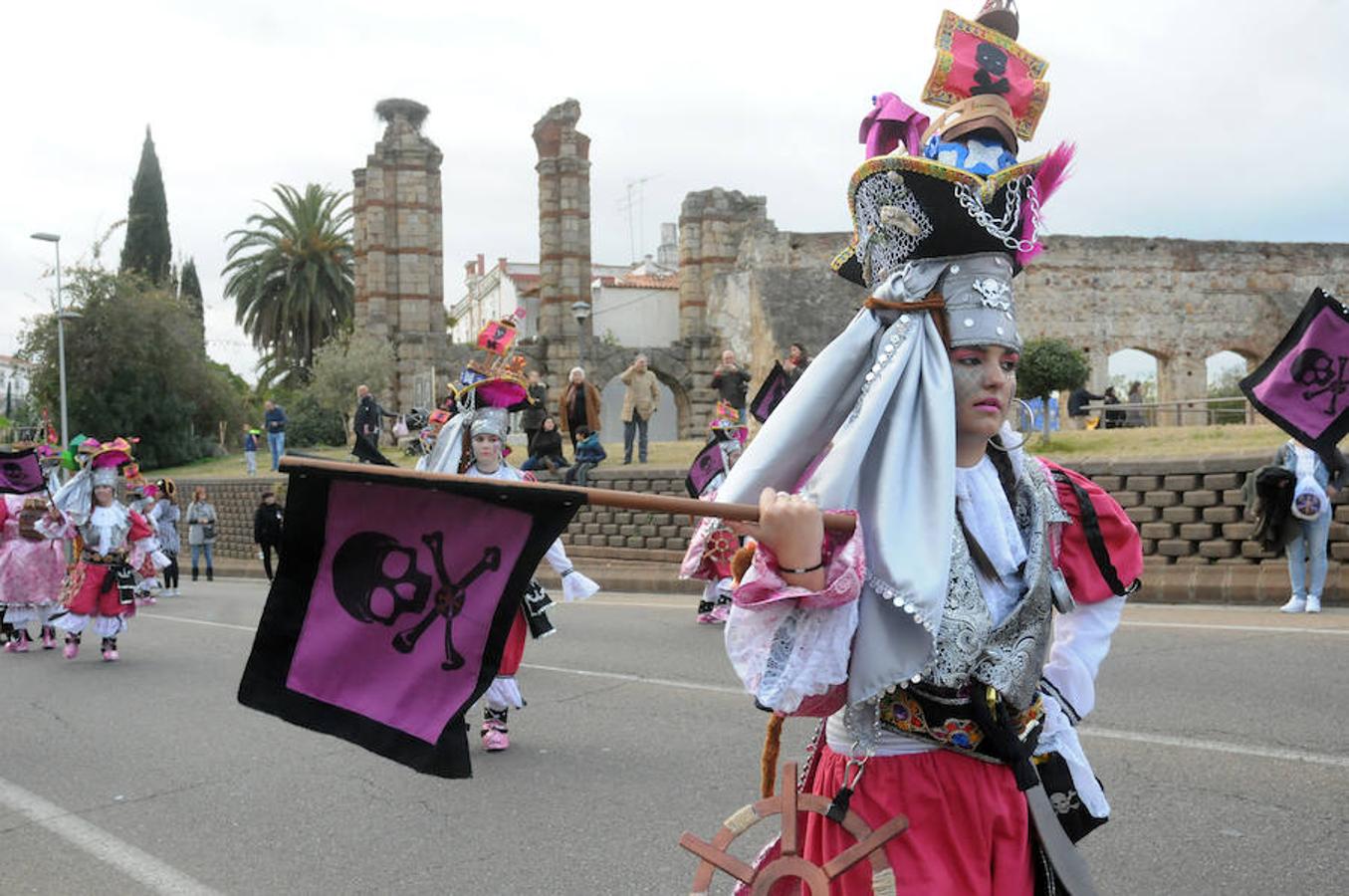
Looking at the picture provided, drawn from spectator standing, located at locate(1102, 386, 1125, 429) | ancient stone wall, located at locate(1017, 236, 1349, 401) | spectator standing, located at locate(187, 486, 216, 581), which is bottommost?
A: spectator standing, located at locate(187, 486, 216, 581)

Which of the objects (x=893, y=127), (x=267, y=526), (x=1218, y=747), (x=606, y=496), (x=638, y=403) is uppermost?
(x=893, y=127)

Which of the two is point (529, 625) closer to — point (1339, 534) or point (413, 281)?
point (1339, 534)

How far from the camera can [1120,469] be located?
13.5m

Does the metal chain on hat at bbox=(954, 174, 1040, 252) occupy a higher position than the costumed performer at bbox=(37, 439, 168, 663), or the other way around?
the metal chain on hat at bbox=(954, 174, 1040, 252)

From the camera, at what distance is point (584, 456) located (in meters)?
21.4

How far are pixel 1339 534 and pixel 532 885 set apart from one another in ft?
31.6

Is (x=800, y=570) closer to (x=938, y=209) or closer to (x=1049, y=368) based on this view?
(x=938, y=209)

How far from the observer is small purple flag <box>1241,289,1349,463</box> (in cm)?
811

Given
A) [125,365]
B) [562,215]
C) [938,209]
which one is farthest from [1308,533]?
[125,365]

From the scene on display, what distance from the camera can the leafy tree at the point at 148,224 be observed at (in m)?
54.8

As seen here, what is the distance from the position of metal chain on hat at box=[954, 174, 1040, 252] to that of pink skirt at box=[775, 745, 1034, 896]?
1.19 m

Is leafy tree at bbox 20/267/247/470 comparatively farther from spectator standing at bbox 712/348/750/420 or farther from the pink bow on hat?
the pink bow on hat

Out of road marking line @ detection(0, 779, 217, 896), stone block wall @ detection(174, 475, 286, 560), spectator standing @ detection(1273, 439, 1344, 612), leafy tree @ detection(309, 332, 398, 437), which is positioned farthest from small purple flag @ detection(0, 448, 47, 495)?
leafy tree @ detection(309, 332, 398, 437)

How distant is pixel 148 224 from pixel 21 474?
45513mm
